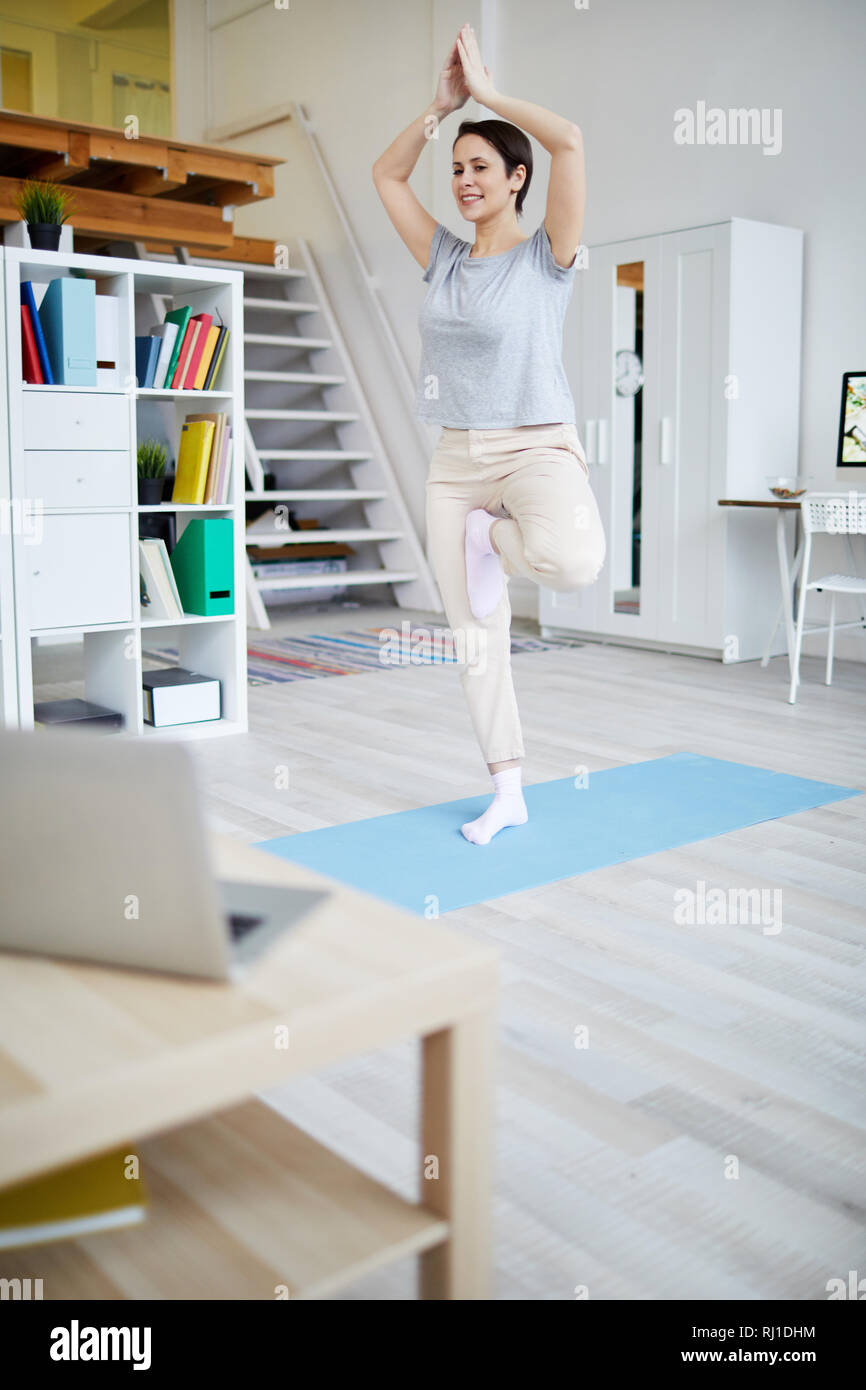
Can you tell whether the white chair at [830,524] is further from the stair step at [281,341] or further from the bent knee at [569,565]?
the stair step at [281,341]

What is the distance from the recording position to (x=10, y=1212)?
940 mm

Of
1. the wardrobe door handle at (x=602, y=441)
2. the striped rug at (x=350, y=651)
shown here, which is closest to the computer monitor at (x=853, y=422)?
the wardrobe door handle at (x=602, y=441)

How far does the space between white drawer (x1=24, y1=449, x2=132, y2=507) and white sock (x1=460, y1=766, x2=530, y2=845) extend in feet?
4.80

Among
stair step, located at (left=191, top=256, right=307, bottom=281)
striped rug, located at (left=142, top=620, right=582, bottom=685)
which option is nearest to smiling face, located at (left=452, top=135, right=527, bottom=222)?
striped rug, located at (left=142, top=620, right=582, bottom=685)

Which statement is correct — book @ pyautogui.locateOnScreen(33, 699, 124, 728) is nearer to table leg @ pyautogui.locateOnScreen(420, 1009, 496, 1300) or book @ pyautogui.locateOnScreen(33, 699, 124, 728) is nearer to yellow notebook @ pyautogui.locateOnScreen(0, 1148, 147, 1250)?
yellow notebook @ pyautogui.locateOnScreen(0, 1148, 147, 1250)

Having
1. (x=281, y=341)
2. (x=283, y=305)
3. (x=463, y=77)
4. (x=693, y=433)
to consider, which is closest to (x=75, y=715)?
(x=463, y=77)

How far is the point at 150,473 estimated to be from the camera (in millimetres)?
3875

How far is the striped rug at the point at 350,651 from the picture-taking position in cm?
509

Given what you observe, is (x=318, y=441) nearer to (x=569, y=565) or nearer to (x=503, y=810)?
(x=503, y=810)

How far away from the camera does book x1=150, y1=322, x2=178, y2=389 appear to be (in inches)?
146

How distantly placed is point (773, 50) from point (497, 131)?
3.45m
